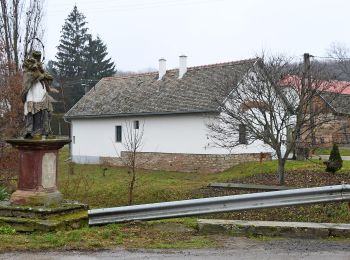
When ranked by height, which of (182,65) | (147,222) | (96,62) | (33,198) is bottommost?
(147,222)

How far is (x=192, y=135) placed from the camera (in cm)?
3047

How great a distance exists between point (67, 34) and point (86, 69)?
6215mm

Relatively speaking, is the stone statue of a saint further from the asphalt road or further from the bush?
the bush

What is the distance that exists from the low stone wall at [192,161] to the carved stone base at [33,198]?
19.3 metres

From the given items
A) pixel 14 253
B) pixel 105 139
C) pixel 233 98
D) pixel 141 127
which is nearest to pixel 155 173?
pixel 141 127

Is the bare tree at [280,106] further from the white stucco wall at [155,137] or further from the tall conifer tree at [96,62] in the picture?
the tall conifer tree at [96,62]

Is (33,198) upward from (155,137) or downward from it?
downward

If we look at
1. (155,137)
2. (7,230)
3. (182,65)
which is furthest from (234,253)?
(182,65)

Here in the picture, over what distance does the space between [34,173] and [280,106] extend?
1196 centimetres

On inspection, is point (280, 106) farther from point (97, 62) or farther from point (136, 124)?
point (97, 62)

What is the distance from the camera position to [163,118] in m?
32.3

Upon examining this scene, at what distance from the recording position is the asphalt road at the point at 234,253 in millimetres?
6488

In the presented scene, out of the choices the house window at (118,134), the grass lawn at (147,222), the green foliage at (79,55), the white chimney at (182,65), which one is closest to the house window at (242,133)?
the grass lawn at (147,222)

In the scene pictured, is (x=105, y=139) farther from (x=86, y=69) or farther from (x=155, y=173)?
(x=86, y=69)
